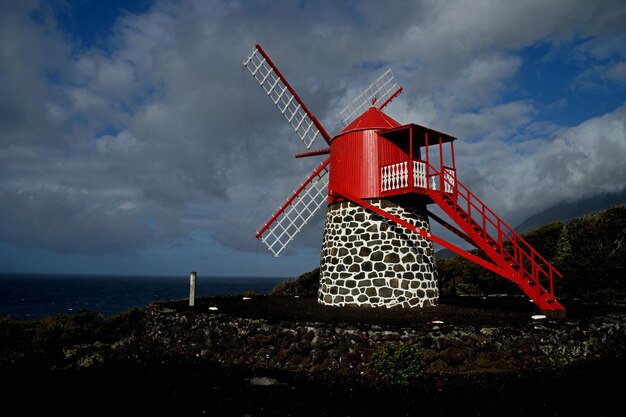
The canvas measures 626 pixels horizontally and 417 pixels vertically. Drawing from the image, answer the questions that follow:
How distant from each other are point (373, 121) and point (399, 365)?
1001cm

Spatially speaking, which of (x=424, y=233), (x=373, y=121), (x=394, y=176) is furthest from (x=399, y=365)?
(x=373, y=121)

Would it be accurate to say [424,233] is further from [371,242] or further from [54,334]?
[54,334]

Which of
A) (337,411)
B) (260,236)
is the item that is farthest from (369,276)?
(337,411)

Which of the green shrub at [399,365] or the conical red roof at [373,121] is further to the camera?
the conical red roof at [373,121]

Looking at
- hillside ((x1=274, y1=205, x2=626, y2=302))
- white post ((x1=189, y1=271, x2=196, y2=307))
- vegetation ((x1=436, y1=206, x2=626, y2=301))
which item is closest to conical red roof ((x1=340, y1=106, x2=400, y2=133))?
white post ((x1=189, y1=271, x2=196, y2=307))

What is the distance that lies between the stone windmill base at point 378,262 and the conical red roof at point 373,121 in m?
2.92

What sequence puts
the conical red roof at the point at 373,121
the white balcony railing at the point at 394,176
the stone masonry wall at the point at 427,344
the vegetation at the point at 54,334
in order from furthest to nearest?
1. the conical red roof at the point at 373,121
2. the white balcony railing at the point at 394,176
3. the vegetation at the point at 54,334
4. the stone masonry wall at the point at 427,344

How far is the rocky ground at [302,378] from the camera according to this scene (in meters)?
6.78

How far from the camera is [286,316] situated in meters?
11.7

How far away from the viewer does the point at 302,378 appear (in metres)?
8.70

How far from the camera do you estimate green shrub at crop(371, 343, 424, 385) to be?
8281mm

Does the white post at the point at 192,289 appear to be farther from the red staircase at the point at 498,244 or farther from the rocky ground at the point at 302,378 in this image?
the red staircase at the point at 498,244

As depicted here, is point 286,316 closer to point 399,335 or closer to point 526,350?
point 399,335

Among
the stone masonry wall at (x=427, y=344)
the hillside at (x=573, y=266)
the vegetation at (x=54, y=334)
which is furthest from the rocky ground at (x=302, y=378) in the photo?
the hillside at (x=573, y=266)
